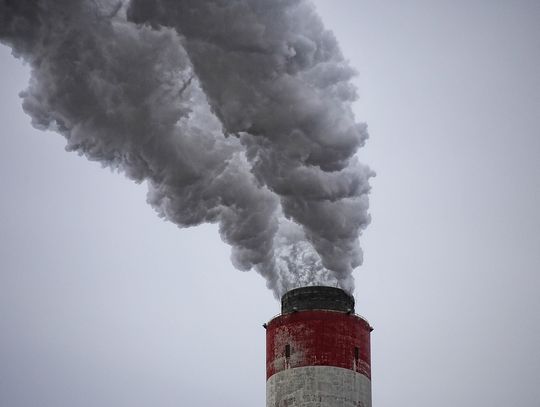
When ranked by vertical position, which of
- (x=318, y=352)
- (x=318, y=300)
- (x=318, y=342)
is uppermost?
(x=318, y=300)

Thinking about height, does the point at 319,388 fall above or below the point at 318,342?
below

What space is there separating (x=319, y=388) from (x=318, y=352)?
1862 mm

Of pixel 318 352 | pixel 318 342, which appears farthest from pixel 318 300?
pixel 318 352

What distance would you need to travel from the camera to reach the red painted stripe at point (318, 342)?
156 feet

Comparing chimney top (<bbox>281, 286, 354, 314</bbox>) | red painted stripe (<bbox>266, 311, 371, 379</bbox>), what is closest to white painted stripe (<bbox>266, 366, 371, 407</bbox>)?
red painted stripe (<bbox>266, 311, 371, 379</bbox>)

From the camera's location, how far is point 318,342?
47.7 m

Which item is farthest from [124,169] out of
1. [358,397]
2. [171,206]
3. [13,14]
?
[358,397]

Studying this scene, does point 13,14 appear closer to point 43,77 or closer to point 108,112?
point 43,77

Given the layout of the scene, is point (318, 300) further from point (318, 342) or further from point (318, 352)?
point (318, 352)

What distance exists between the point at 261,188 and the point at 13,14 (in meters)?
16.4

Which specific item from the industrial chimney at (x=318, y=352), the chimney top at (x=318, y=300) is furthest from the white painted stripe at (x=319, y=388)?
the chimney top at (x=318, y=300)

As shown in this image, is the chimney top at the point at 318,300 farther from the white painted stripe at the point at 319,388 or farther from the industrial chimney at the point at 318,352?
the white painted stripe at the point at 319,388

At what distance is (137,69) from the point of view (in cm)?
5219

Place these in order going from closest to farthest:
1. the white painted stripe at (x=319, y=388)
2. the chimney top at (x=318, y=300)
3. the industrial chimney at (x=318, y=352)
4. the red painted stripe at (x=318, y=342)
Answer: the white painted stripe at (x=319, y=388), the industrial chimney at (x=318, y=352), the red painted stripe at (x=318, y=342), the chimney top at (x=318, y=300)
